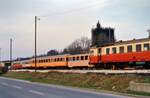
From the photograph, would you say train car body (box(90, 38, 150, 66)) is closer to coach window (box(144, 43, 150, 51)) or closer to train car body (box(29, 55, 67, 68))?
coach window (box(144, 43, 150, 51))

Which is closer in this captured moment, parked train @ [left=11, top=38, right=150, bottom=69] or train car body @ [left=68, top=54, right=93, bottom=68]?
parked train @ [left=11, top=38, right=150, bottom=69]

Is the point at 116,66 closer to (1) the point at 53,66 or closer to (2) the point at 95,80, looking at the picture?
(2) the point at 95,80

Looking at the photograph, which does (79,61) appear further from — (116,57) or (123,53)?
(123,53)

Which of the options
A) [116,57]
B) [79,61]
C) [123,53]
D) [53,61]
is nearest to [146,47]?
[123,53]

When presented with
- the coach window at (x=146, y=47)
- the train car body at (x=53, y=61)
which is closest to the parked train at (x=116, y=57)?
the coach window at (x=146, y=47)

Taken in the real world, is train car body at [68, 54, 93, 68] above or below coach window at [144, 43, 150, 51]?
below

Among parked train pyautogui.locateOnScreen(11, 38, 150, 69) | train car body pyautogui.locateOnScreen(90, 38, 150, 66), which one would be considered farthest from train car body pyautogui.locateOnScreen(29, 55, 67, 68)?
train car body pyautogui.locateOnScreen(90, 38, 150, 66)

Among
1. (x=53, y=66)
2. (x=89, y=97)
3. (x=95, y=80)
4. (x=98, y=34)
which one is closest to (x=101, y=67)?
(x=95, y=80)

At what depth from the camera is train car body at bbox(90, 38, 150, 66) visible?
38344 millimetres

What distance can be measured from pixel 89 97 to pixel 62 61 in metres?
40.2

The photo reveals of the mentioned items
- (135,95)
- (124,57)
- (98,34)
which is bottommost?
(135,95)

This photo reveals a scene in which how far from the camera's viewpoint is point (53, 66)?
6788 cm

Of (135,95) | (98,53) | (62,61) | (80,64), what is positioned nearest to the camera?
(135,95)

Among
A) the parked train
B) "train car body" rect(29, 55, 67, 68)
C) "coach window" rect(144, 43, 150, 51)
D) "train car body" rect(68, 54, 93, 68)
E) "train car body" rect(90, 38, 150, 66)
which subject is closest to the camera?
"coach window" rect(144, 43, 150, 51)
